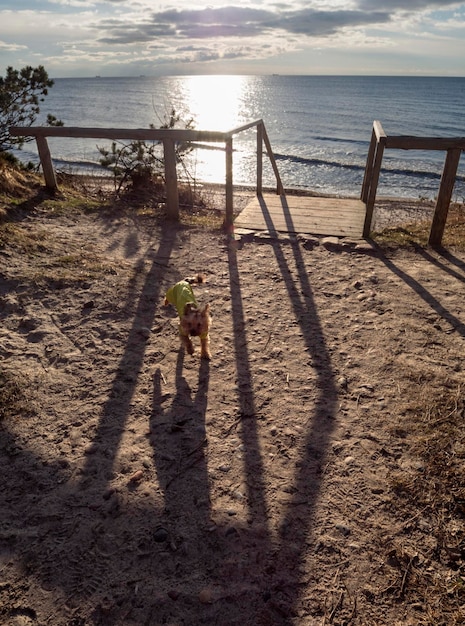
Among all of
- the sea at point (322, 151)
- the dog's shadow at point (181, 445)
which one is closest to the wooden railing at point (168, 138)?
the sea at point (322, 151)

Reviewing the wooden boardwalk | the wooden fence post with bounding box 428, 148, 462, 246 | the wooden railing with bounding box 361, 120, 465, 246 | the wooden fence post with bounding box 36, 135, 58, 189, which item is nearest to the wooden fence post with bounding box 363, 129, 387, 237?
the wooden railing with bounding box 361, 120, 465, 246

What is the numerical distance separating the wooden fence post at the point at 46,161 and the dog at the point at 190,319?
16.2ft

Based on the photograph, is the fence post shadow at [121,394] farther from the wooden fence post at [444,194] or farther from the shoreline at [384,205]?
the shoreline at [384,205]

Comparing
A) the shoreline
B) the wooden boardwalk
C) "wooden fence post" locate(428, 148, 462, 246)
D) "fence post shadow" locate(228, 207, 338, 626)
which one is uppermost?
"wooden fence post" locate(428, 148, 462, 246)

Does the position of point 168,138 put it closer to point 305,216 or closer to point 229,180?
point 229,180

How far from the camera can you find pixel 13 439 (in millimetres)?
2787

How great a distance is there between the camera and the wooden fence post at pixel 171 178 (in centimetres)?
663

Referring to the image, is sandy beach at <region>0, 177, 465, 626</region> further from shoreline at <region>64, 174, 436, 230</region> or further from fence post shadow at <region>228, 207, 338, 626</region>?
shoreline at <region>64, 174, 436, 230</region>

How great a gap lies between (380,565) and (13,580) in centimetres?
180

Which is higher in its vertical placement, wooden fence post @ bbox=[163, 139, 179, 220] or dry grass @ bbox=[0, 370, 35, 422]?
wooden fence post @ bbox=[163, 139, 179, 220]

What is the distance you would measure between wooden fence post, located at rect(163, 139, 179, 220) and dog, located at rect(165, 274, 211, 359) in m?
3.57

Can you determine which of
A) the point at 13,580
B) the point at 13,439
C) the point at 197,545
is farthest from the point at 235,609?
the point at 13,439

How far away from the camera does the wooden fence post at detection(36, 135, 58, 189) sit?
285 inches

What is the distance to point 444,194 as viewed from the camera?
19.0ft
